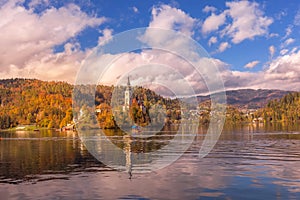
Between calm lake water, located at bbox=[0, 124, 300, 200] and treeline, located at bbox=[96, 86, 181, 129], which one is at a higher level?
treeline, located at bbox=[96, 86, 181, 129]

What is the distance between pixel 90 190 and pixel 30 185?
5.07 m

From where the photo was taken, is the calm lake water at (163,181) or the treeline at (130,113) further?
the treeline at (130,113)

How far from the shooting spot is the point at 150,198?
2109cm

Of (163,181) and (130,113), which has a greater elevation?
(130,113)

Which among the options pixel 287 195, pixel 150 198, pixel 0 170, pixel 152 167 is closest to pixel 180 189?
pixel 150 198

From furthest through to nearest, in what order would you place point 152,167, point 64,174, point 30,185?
point 152,167
point 64,174
point 30,185

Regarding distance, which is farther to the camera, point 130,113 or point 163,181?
point 130,113

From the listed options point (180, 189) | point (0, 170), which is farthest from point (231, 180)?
point (0, 170)

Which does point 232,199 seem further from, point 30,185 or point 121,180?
point 30,185

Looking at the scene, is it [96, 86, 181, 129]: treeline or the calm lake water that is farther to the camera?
[96, 86, 181, 129]: treeline

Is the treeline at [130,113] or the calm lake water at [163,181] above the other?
the treeline at [130,113]

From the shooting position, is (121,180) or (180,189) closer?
(180,189)

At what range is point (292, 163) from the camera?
34.9 meters

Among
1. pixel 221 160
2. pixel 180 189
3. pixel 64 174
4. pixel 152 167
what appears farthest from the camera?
pixel 221 160
